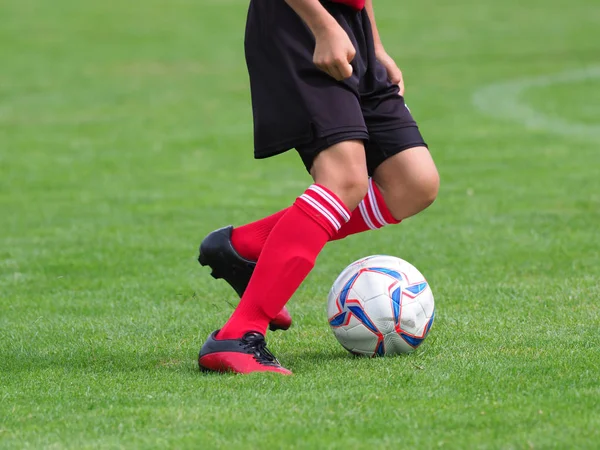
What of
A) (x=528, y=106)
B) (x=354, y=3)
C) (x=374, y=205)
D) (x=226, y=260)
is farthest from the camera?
(x=528, y=106)

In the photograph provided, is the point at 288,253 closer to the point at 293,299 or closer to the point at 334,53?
the point at 334,53

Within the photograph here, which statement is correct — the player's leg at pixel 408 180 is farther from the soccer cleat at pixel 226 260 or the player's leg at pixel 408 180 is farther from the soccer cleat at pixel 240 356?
the soccer cleat at pixel 240 356

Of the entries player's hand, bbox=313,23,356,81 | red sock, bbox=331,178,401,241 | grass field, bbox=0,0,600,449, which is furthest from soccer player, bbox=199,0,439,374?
grass field, bbox=0,0,600,449

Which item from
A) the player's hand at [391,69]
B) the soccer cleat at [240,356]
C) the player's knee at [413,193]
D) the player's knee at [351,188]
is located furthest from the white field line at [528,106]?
the soccer cleat at [240,356]

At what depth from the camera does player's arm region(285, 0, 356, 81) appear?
4145mm

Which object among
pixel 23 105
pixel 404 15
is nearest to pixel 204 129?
pixel 23 105

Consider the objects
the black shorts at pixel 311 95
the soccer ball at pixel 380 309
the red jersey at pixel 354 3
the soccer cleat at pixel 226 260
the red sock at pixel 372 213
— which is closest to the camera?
the black shorts at pixel 311 95

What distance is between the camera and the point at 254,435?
3.42m

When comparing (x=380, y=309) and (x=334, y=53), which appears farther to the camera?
(x=380, y=309)

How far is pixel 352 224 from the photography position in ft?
16.1

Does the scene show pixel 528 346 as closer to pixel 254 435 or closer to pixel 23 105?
pixel 254 435

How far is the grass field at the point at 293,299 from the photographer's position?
3.58 m

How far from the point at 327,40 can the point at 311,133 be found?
34 centimetres

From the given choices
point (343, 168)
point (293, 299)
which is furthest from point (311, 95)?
point (293, 299)
